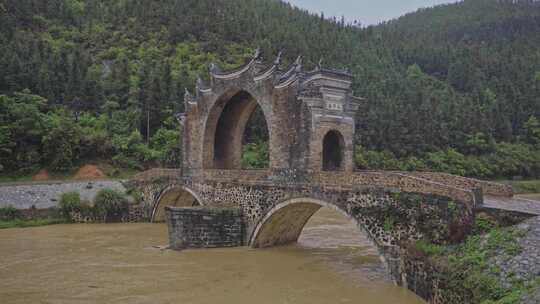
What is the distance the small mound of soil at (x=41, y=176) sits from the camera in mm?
32344

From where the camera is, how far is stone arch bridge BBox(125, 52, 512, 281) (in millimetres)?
10980

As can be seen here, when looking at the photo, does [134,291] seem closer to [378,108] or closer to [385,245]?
[385,245]

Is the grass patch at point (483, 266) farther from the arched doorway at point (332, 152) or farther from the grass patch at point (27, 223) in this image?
the grass patch at point (27, 223)

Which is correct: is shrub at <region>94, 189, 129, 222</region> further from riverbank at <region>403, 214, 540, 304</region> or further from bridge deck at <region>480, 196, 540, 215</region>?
bridge deck at <region>480, 196, 540, 215</region>

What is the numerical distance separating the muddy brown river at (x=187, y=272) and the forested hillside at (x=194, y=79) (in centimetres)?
1771

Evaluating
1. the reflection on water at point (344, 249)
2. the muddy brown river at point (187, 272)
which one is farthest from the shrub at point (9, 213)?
A: the reflection on water at point (344, 249)

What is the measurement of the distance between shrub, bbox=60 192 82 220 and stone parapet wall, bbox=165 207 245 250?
34.4 feet

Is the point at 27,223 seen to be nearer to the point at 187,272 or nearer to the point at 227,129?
the point at 227,129

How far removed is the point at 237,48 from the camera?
2370 inches

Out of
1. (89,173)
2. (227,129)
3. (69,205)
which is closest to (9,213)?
(69,205)

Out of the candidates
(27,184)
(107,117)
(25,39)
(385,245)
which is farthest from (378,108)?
(25,39)

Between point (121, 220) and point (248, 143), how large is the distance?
1878 cm

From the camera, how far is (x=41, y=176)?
32656 mm

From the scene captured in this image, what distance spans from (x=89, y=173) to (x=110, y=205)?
10497 millimetres
